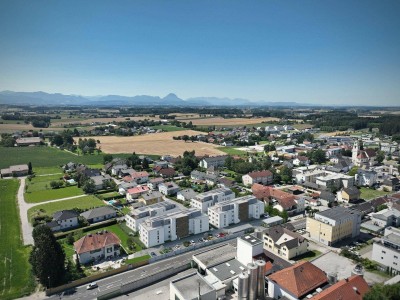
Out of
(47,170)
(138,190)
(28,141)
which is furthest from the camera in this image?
(28,141)

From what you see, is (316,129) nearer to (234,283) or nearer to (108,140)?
(108,140)

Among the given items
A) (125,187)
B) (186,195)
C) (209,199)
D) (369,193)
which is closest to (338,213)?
(209,199)

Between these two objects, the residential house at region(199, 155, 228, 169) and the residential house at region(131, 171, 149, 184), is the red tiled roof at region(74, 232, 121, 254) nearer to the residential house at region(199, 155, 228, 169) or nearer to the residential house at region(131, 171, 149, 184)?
the residential house at region(131, 171, 149, 184)

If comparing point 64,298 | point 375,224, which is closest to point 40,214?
point 64,298

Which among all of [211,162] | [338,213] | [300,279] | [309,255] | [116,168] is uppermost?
[338,213]

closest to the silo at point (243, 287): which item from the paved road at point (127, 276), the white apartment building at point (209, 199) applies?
the paved road at point (127, 276)

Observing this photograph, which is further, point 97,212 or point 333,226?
point 97,212

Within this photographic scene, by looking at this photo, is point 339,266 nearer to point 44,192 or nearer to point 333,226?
point 333,226
